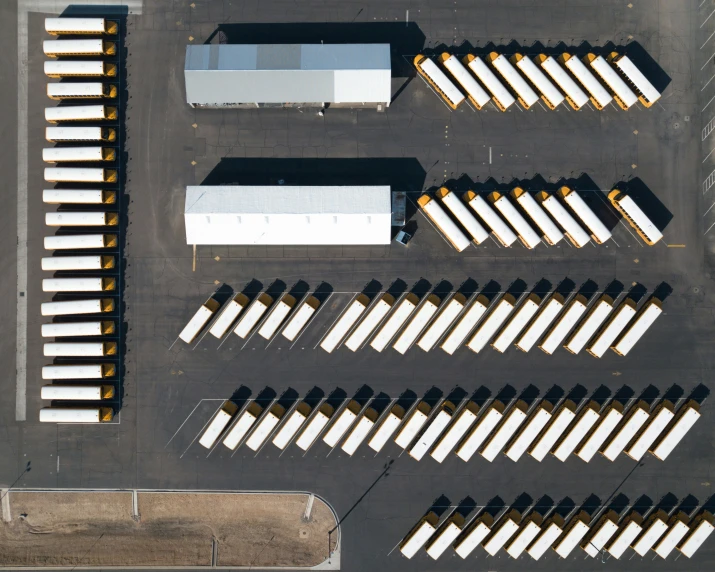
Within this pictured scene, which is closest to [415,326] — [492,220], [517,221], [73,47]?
[492,220]

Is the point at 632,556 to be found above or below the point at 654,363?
below

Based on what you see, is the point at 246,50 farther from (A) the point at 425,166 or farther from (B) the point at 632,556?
(B) the point at 632,556

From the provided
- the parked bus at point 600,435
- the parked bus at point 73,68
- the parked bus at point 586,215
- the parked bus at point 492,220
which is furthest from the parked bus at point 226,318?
the parked bus at point 600,435

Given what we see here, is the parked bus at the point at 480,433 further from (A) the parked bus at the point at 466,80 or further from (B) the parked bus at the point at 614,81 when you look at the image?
(B) the parked bus at the point at 614,81

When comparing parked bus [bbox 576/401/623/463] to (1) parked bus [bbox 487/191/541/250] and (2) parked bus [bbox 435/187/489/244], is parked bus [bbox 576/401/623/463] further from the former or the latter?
(2) parked bus [bbox 435/187/489/244]

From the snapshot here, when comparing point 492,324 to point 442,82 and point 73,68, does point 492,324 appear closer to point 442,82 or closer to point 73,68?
point 442,82

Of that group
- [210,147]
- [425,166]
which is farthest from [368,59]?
[210,147]
